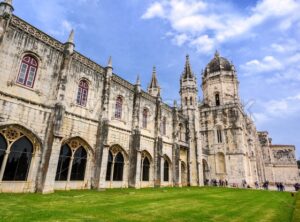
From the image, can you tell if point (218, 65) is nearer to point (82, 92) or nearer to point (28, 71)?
point (82, 92)

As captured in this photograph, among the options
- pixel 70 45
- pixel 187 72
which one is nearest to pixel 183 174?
pixel 187 72

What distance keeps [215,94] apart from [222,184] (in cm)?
1895

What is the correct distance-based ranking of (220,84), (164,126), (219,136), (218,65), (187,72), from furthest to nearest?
(218,65), (220,84), (219,136), (187,72), (164,126)

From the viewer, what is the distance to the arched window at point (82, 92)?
18.0 meters

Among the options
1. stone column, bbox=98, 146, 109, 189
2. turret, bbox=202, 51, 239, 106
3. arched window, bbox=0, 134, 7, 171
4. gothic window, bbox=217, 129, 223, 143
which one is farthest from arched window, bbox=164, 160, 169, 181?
turret, bbox=202, 51, 239, 106

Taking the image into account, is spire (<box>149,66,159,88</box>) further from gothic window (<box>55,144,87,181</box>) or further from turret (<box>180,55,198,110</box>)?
gothic window (<box>55,144,87,181</box>)

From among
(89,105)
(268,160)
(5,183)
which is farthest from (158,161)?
(268,160)

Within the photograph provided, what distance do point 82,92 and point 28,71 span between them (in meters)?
4.65

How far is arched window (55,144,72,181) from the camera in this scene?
15.7 m

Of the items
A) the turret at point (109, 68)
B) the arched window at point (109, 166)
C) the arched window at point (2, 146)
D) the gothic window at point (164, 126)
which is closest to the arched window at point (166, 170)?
the gothic window at point (164, 126)

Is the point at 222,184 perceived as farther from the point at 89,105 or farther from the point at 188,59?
the point at 89,105

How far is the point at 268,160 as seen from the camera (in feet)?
194

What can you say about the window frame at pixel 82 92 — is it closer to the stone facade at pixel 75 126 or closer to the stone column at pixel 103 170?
the stone facade at pixel 75 126

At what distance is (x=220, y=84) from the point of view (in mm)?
44969
